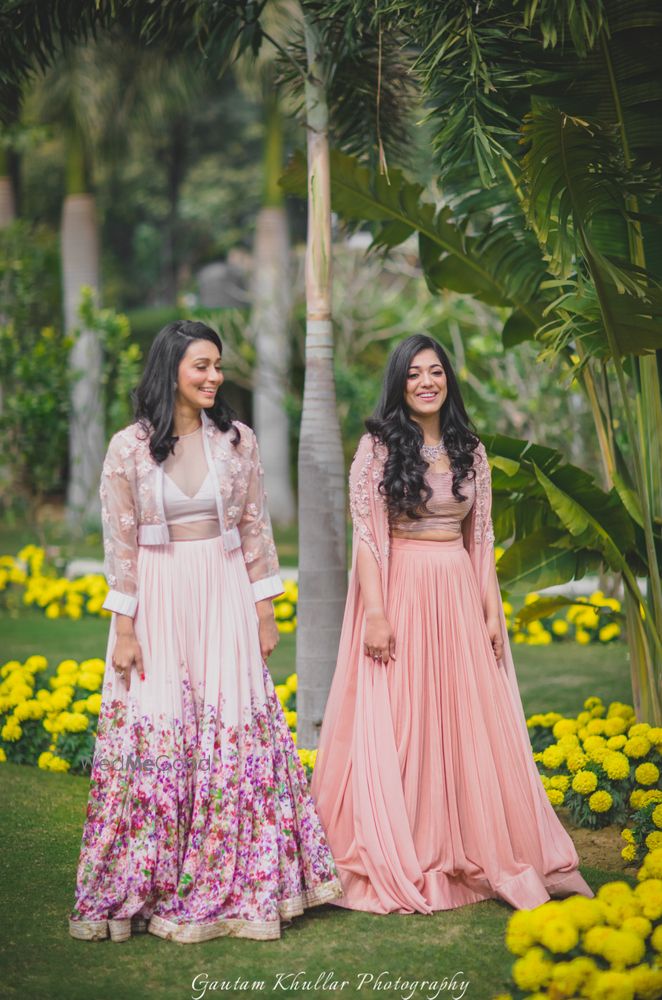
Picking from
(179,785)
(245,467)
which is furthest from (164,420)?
(179,785)

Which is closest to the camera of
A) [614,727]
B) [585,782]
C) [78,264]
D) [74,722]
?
[585,782]

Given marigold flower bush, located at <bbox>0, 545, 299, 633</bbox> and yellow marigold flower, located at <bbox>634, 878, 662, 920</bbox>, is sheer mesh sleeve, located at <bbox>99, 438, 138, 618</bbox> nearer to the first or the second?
yellow marigold flower, located at <bbox>634, 878, 662, 920</bbox>

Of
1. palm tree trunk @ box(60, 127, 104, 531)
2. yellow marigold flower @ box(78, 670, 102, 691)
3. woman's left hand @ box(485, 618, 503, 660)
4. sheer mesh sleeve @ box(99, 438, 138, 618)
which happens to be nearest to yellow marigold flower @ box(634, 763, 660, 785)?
woman's left hand @ box(485, 618, 503, 660)

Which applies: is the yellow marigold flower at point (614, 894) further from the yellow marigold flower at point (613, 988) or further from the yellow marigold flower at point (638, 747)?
the yellow marigold flower at point (638, 747)

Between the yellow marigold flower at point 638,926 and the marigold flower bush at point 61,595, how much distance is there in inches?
283

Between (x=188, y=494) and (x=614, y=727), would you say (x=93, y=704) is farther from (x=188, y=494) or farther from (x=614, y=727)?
(x=614, y=727)

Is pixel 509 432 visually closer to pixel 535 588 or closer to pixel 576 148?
pixel 535 588

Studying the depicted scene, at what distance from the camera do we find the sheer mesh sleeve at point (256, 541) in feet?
14.6

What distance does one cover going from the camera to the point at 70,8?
6633mm

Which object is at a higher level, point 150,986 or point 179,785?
point 179,785

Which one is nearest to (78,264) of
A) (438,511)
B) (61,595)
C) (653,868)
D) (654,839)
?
(61,595)

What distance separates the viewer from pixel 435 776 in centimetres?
450

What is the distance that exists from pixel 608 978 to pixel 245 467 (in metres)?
2.15

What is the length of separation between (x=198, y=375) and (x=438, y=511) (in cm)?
111
